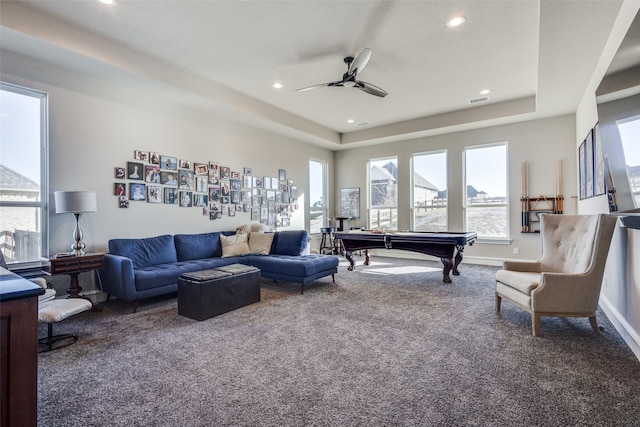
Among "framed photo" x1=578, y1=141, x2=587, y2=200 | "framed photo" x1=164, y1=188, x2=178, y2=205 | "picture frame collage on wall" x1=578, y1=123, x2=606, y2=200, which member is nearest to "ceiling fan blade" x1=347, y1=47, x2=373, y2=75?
"picture frame collage on wall" x1=578, y1=123, x2=606, y2=200

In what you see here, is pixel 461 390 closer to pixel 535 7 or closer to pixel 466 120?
pixel 535 7

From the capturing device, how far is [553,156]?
5.72 meters

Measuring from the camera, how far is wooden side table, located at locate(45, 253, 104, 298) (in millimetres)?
3324

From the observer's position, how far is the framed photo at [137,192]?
446 centimetres

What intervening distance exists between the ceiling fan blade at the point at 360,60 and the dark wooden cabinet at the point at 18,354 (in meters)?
3.32

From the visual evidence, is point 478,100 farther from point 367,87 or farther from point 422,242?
point 422,242

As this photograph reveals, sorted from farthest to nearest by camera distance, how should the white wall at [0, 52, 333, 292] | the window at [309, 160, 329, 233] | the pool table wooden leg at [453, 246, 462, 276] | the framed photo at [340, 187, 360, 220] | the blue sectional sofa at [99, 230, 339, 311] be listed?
the framed photo at [340, 187, 360, 220] → the window at [309, 160, 329, 233] → the pool table wooden leg at [453, 246, 462, 276] → the white wall at [0, 52, 333, 292] → the blue sectional sofa at [99, 230, 339, 311]

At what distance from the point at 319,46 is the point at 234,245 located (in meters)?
3.30

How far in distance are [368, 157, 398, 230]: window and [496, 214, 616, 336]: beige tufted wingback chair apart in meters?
4.44

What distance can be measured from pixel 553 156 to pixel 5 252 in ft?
27.4

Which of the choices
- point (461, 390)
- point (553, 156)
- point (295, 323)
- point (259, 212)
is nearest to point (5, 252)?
point (295, 323)

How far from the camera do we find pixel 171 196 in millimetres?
4953

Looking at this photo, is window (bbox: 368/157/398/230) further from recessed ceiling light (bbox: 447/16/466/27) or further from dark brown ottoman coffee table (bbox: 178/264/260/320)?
dark brown ottoman coffee table (bbox: 178/264/260/320)

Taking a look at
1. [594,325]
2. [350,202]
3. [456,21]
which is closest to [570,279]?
[594,325]
